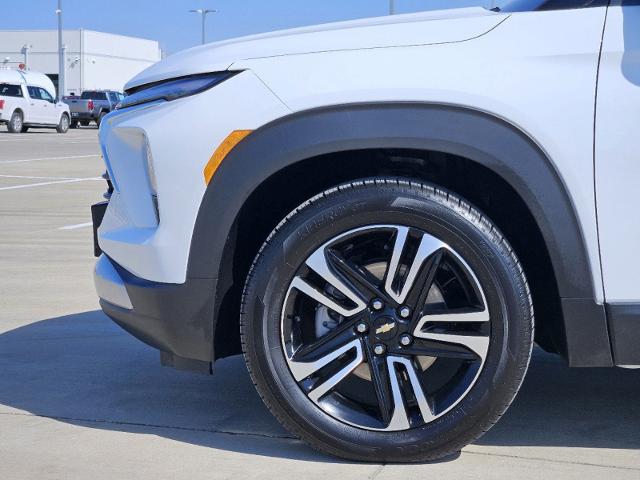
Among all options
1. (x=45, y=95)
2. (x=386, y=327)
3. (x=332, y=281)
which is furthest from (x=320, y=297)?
(x=45, y=95)

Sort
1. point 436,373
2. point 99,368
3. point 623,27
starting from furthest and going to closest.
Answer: point 99,368 → point 436,373 → point 623,27

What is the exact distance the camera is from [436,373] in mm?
3527

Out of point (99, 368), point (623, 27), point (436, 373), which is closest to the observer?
point (623, 27)

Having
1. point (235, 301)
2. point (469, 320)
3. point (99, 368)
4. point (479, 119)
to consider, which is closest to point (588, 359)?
point (469, 320)

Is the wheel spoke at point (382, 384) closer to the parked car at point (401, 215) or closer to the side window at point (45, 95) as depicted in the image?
the parked car at point (401, 215)

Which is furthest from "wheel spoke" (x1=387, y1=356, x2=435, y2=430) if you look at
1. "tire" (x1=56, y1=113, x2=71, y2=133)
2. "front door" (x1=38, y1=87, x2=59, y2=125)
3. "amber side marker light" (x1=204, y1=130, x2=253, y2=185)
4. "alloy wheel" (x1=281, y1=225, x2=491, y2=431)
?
"tire" (x1=56, y1=113, x2=71, y2=133)

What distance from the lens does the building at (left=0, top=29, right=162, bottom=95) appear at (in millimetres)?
75562

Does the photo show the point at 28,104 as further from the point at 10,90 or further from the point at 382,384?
the point at 382,384

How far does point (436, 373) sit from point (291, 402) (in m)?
0.47

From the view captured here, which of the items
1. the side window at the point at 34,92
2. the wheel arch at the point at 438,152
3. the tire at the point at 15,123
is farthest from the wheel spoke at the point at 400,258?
the side window at the point at 34,92

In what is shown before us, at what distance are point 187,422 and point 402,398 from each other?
0.92 m

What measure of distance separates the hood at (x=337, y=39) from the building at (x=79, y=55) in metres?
72.4

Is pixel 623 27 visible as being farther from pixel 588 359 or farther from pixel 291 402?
pixel 291 402

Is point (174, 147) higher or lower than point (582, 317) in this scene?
higher
